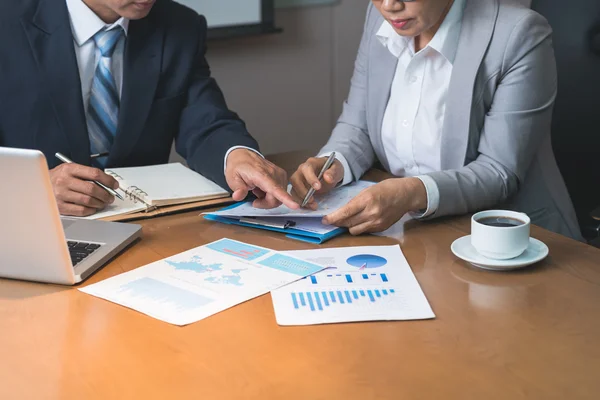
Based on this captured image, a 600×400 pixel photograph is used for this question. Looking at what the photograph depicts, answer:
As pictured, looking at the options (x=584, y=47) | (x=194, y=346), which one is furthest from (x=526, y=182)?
(x=194, y=346)

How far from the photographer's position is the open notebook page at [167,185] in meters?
1.60

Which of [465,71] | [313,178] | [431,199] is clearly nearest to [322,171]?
[313,178]

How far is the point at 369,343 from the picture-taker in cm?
102

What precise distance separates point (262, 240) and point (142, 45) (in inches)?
30.0

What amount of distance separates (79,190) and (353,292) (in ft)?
2.10

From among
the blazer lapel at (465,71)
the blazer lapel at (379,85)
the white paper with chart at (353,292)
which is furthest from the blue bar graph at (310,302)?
the blazer lapel at (379,85)

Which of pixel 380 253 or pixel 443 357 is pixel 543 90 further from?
pixel 443 357

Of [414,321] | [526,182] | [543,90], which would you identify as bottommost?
[526,182]

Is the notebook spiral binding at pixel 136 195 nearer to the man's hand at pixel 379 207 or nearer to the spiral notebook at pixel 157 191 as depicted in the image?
the spiral notebook at pixel 157 191

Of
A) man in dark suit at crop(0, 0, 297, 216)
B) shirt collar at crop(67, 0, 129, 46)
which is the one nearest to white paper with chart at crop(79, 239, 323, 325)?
man in dark suit at crop(0, 0, 297, 216)

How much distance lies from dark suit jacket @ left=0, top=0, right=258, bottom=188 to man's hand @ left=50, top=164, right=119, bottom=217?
29 centimetres

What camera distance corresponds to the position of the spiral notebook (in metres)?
1.56

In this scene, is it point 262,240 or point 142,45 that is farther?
point 142,45

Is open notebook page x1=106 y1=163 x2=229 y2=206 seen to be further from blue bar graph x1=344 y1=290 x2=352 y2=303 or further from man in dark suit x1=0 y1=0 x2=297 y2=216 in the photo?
blue bar graph x1=344 y1=290 x2=352 y2=303
